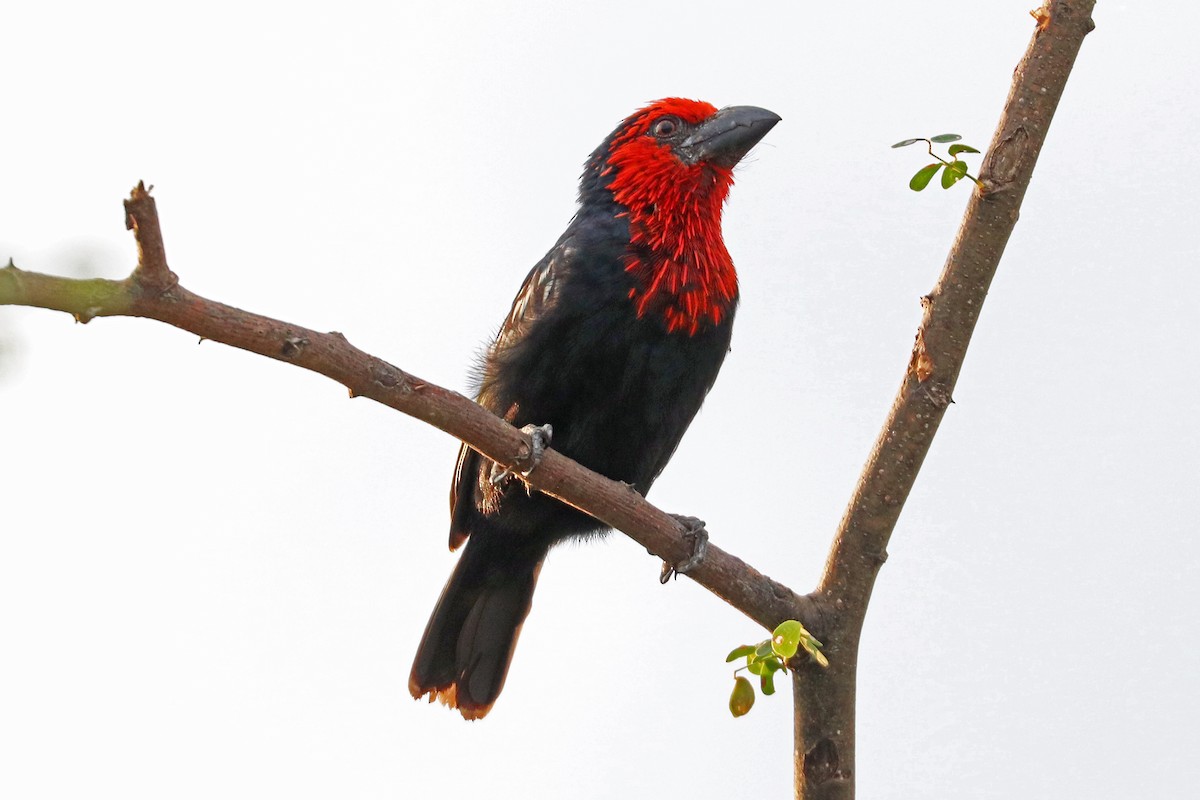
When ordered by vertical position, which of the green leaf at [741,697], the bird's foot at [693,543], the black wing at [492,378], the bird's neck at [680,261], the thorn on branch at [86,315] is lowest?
the thorn on branch at [86,315]

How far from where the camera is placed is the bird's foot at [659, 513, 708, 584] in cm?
354

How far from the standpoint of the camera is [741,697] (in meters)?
3.03

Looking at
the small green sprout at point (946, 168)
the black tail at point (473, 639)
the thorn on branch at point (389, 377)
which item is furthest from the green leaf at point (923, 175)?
the black tail at point (473, 639)

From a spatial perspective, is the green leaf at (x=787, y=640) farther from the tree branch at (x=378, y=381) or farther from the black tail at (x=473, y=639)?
the black tail at (x=473, y=639)

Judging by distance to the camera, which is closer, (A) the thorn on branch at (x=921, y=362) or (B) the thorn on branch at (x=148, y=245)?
(B) the thorn on branch at (x=148, y=245)

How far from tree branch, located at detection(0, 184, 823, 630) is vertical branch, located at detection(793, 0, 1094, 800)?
152mm

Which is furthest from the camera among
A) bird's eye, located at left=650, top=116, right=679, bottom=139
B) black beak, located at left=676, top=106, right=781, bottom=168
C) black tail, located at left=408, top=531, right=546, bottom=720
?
black tail, located at left=408, top=531, right=546, bottom=720

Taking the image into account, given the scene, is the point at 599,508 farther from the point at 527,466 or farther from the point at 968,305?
the point at 968,305

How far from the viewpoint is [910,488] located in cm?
352

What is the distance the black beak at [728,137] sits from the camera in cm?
455

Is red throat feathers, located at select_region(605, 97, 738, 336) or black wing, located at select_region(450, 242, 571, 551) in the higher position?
red throat feathers, located at select_region(605, 97, 738, 336)

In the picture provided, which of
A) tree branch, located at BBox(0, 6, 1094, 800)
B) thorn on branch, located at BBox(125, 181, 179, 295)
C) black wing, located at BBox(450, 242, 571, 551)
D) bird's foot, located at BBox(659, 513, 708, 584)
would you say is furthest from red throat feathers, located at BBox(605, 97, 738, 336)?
thorn on branch, located at BBox(125, 181, 179, 295)

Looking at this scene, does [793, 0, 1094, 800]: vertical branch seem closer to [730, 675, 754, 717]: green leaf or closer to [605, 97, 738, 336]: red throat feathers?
[730, 675, 754, 717]: green leaf

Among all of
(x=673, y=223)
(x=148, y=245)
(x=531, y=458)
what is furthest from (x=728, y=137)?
(x=148, y=245)
